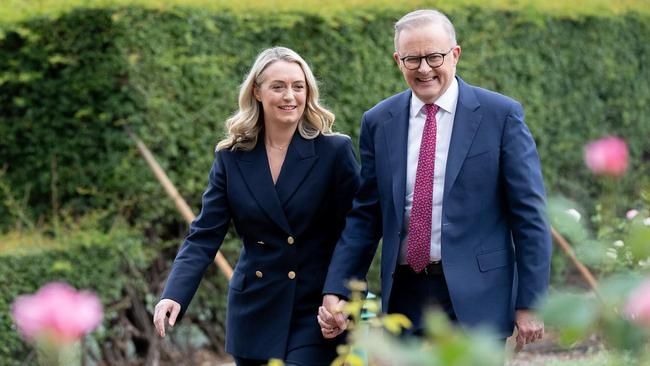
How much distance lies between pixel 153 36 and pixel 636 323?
6266 millimetres

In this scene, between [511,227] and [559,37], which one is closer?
[511,227]

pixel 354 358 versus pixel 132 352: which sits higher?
pixel 354 358

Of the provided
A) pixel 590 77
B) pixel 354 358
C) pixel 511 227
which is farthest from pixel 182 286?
pixel 590 77

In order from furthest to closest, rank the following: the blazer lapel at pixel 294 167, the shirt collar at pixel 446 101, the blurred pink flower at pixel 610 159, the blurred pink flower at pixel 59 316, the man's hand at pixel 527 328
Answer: the blazer lapel at pixel 294 167, the shirt collar at pixel 446 101, the man's hand at pixel 527 328, the blurred pink flower at pixel 610 159, the blurred pink flower at pixel 59 316

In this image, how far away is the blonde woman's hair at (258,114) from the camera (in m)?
4.69

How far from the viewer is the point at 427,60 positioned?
4238 millimetres

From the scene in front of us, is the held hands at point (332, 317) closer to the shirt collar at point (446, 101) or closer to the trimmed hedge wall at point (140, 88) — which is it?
the shirt collar at point (446, 101)

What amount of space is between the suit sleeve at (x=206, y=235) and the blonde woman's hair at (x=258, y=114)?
12 centimetres

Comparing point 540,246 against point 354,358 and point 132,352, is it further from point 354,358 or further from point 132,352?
point 132,352

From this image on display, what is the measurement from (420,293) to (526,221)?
0.46 m

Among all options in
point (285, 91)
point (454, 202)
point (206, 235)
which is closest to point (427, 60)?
point (454, 202)

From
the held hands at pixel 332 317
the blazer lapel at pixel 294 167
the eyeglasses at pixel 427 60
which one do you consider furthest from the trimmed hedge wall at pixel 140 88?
the eyeglasses at pixel 427 60

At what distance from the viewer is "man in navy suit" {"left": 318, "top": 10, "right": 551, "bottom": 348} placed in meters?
4.23

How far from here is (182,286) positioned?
468 centimetres
